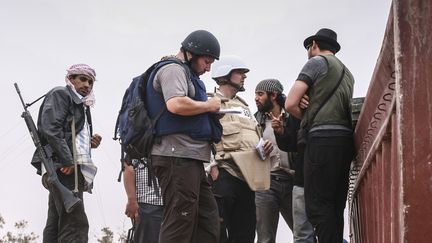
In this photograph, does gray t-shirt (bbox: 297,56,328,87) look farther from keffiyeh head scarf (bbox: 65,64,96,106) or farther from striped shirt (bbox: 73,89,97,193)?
keffiyeh head scarf (bbox: 65,64,96,106)

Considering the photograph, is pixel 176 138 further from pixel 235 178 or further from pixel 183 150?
pixel 235 178

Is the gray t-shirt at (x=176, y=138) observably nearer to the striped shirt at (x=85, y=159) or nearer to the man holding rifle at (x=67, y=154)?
the man holding rifle at (x=67, y=154)

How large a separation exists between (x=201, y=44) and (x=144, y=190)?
1.37m

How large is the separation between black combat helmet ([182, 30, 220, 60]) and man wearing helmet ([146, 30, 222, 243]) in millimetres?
148

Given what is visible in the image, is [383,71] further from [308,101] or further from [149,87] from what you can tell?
[149,87]

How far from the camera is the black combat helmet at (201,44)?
5.07m

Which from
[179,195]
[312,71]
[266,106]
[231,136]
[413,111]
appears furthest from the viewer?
[266,106]

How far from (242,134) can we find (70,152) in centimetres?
152

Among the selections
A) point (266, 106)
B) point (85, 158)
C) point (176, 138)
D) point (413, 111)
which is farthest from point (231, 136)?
point (413, 111)

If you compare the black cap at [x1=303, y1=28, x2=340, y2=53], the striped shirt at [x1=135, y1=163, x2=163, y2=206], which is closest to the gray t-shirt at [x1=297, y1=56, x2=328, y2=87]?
the black cap at [x1=303, y1=28, x2=340, y2=53]

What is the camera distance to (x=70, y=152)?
6.12 meters

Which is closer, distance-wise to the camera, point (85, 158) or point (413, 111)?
point (413, 111)

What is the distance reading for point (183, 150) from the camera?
4652 millimetres

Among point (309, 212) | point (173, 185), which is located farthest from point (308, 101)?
point (173, 185)
